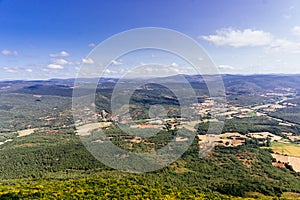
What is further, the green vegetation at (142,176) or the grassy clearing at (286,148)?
the grassy clearing at (286,148)

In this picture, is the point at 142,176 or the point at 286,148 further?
the point at 286,148

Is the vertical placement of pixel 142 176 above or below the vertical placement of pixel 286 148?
above

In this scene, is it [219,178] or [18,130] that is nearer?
[219,178]

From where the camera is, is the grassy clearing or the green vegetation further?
the grassy clearing

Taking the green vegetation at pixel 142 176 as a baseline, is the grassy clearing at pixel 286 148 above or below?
below

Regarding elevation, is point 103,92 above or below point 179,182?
above

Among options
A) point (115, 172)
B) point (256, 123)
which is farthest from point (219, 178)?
point (256, 123)

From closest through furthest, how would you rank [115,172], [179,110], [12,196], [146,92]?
[12,196] < [115,172] < [179,110] < [146,92]

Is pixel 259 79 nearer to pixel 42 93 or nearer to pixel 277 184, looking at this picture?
pixel 42 93

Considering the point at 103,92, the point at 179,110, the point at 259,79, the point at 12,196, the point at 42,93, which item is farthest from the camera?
the point at 259,79

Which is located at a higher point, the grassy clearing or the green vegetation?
the green vegetation
